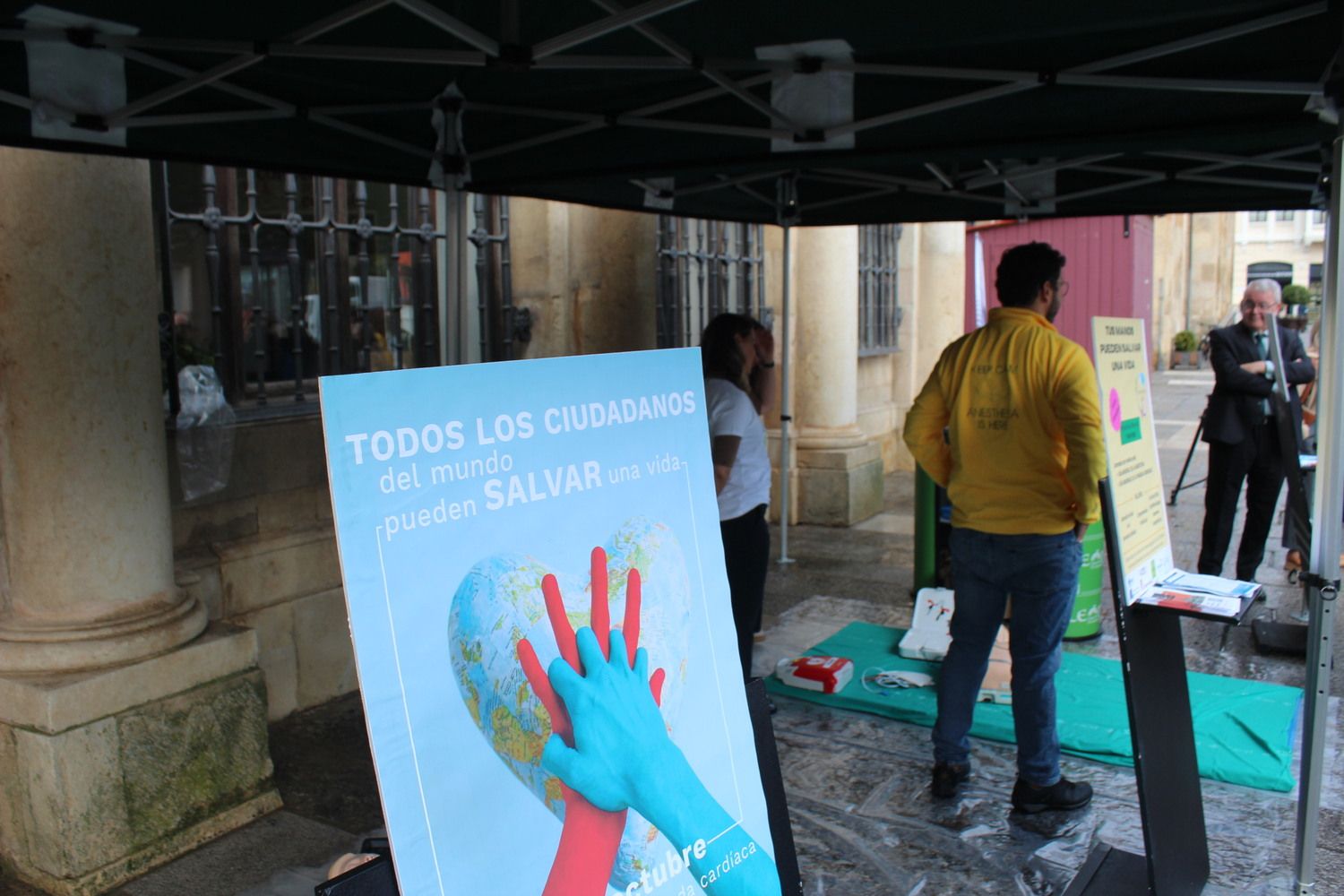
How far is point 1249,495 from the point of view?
6.18 meters

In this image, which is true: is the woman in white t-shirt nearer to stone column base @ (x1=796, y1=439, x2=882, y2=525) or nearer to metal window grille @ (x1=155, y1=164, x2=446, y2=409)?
metal window grille @ (x1=155, y1=164, x2=446, y2=409)

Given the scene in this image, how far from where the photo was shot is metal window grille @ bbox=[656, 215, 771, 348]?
8.07 meters

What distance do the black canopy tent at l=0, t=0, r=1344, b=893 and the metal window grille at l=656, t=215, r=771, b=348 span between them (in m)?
3.14

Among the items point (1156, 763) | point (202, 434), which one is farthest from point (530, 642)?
point (202, 434)

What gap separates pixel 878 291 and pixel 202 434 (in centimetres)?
830

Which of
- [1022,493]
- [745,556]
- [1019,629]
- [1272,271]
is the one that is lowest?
[1019,629]

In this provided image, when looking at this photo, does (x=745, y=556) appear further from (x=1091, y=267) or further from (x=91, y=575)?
(x=1091, y=267)

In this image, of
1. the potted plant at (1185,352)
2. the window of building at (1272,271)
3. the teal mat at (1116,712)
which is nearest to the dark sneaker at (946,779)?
the teal mat at (1116,712)

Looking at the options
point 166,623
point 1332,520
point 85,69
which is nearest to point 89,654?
point 166,623

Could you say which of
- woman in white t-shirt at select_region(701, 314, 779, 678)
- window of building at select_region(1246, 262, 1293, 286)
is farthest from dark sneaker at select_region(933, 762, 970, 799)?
window of building at select_region(1246, 262, 1293, 286)

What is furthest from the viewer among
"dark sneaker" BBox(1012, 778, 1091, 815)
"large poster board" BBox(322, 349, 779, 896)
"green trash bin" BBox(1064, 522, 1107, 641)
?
"green trash bin" BBox(1064, 522, 1107, 641)

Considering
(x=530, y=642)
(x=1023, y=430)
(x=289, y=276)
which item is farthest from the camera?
(x=289, y=276)

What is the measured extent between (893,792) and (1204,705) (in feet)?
5.62

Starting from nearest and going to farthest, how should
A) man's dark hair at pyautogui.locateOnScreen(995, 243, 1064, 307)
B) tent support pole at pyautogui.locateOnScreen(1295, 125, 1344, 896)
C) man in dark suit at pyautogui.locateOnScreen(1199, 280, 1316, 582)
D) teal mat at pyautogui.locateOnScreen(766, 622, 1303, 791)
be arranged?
tent support pole at pyautogui.locateOnScreen(1295, 125, 1344, 896) < man's dark hair at pyautogui.locateOnScreen(995, 243, 1064, 307) < teal mat at pyautogui.locateOnScreen(766, 622, 1303, 791) < man in dark suit at pyautogui.locateOnScreen(1199, 280, 1316, 582)
